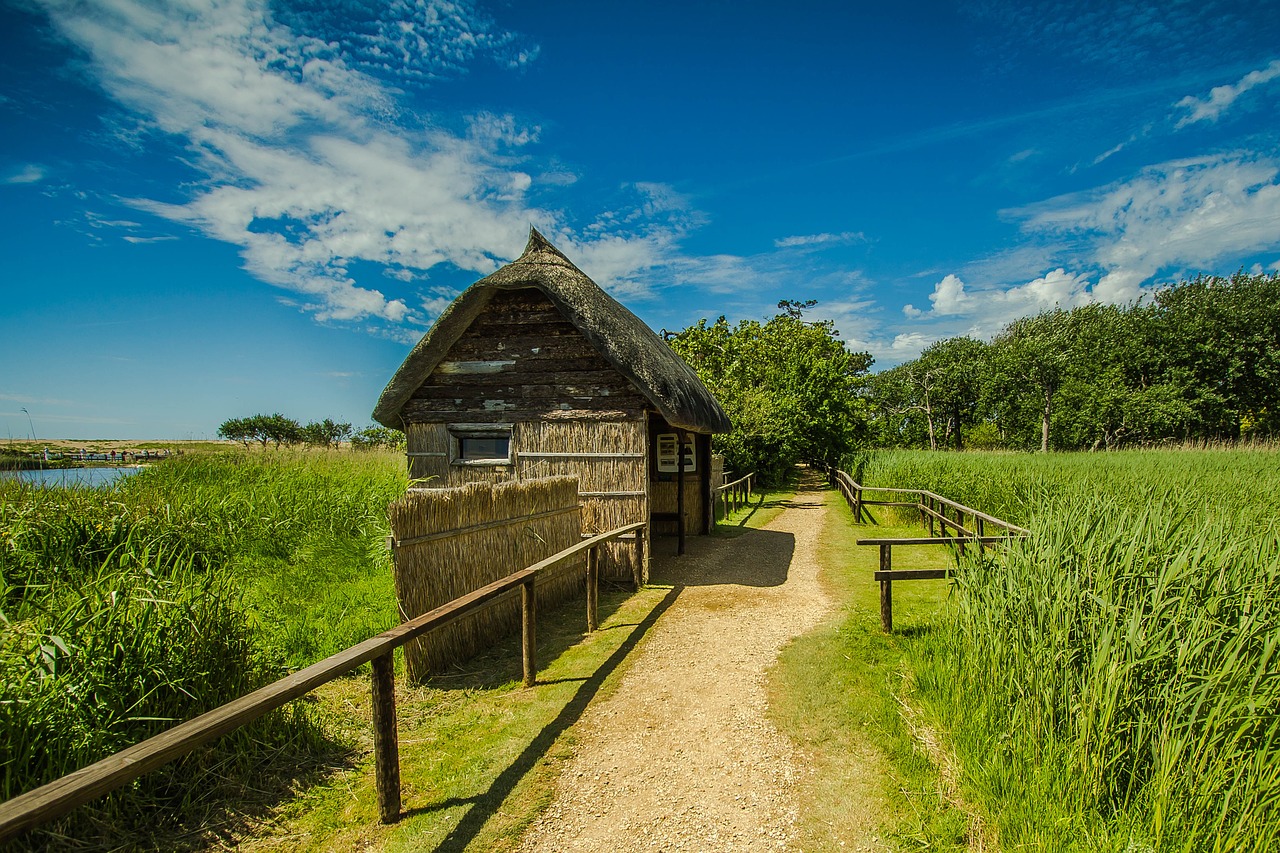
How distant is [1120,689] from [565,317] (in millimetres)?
7486

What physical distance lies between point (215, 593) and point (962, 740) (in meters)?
4.97

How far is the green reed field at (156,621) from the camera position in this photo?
267cm

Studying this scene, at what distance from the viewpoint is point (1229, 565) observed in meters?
3.17

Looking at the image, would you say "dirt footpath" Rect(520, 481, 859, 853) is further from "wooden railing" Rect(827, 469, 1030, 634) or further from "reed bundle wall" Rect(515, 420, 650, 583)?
"reed bundle wall" Rect(515, 420, 650, 583)

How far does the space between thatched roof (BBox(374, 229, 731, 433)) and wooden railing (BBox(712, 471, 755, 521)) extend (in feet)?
20.3

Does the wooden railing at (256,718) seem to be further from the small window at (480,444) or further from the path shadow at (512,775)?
the small window at (480,444)

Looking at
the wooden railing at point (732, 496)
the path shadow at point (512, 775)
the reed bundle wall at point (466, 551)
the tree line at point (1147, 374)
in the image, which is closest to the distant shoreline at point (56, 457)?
the reed bundle wall at point (466, 551)

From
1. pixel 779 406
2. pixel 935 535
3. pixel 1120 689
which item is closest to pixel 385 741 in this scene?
pixel 1120 689

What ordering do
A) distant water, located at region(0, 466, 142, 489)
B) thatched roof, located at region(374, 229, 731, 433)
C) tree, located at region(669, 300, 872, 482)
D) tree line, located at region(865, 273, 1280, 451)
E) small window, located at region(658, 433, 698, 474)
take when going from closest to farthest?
1. distant water, located at region(0, 466, 142, 489)
2. thatched roof, located at region(374, 229, 731, 433)
3. small window, located at region(658, 433, 698, 474)
4. tree, located at region(669, 300, 872, 482)
5. tree line, located at region(865, 273, 1280, 451)

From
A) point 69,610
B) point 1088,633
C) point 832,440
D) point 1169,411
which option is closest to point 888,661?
point 1088,633

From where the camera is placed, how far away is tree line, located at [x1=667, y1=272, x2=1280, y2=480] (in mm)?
23875

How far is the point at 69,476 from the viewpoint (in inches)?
261

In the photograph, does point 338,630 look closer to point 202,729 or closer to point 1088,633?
point 202,729

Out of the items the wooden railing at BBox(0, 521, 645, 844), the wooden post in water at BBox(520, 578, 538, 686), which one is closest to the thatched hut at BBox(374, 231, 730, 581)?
the wooden post in water at BBox(520, 578, 538, 686)
